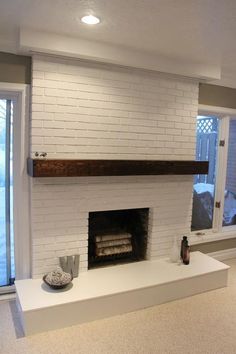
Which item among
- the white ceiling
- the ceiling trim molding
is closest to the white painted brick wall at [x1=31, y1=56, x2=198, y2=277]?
the ceiling trim molding

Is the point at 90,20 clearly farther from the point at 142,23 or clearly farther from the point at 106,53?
the point at 106,53

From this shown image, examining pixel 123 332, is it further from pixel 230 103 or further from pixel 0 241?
pixel 230 103

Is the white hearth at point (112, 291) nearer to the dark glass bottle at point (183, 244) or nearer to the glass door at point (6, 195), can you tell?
the dark glass bottle at point (183, 244)

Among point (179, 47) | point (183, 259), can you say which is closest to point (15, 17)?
point (179, 47)

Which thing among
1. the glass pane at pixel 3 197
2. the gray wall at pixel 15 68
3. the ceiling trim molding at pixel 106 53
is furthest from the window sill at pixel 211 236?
the gray wall at pixel 15 68

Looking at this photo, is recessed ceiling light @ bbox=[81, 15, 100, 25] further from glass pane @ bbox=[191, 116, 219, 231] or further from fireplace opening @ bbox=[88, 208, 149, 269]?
glass pane @ bbox=[191, 116, 219, 231]

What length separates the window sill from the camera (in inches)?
142

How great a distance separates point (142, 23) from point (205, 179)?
7.50 ft

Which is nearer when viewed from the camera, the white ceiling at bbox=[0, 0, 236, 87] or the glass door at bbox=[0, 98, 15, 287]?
the white ceiling at bbox=[0, 0, 236, 87]

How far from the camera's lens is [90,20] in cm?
198

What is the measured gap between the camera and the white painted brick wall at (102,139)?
253 centimetres

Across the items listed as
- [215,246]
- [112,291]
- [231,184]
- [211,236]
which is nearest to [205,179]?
[231,184]

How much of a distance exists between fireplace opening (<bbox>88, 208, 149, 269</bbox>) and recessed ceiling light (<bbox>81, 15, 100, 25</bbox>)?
1.81 m

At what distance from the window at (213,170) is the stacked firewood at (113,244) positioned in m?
1.03
